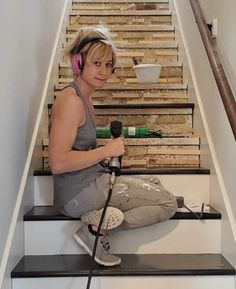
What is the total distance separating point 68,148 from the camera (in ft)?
5.76

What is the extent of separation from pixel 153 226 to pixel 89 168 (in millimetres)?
347

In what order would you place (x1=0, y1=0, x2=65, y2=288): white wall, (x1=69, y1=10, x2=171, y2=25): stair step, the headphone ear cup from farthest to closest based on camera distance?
(x1=69, y1=10, x2=171, y2=25): stair step → the headphone ear cup → (x1=0, y1=0, x2=65, y2=288): white wall

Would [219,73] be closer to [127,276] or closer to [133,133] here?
[133,133]

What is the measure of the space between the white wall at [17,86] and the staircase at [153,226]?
0.21m

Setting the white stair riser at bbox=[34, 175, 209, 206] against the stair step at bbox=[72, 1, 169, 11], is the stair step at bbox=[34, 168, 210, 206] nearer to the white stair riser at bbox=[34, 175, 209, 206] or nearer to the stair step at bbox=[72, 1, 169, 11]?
the white stair riser at bbox=[34, 175, 209, 206]

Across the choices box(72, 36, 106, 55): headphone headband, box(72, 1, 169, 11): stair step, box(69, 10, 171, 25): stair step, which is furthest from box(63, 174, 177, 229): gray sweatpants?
box(72, 1, 169, 11): stair step

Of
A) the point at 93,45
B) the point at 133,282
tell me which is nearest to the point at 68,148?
the point at 93,45

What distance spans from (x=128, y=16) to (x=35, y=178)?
2018mm

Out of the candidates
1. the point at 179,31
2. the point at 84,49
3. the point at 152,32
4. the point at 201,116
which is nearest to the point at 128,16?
the point at 152,32

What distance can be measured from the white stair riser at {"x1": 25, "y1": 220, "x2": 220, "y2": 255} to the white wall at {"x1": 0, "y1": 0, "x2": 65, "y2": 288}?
207 mm

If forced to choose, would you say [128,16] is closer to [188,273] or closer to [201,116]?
[201,116]

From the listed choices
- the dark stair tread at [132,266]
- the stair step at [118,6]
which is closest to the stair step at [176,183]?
the dark stair tread at [132,266]

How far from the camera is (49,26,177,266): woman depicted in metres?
1.75

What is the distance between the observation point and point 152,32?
11.6 feet
